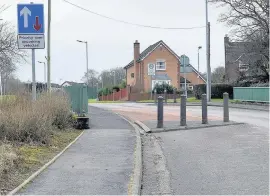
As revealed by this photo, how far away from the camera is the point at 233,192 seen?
21.5 feet

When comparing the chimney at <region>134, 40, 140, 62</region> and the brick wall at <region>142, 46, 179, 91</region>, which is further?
the chimney at <region>134, 40, 140, 62</region>

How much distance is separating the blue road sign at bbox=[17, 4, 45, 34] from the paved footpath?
3147mm

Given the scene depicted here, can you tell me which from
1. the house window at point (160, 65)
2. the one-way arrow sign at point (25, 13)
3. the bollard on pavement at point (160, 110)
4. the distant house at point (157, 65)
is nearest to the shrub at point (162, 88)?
the distant house at point (157, 65)

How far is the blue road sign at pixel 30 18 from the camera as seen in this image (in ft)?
38.2

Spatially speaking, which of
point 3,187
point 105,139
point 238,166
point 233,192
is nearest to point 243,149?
point 238,166

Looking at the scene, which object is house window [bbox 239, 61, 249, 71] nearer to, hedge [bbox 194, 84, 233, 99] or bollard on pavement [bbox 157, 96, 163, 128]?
hedge [bbox 194, 84, 233, 99]

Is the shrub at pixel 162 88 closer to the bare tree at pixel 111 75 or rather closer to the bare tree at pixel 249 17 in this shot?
the bare tree at pixel 249 17

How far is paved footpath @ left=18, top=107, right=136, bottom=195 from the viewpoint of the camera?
6.23 metres

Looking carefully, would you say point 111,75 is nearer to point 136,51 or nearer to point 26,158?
point 136,51

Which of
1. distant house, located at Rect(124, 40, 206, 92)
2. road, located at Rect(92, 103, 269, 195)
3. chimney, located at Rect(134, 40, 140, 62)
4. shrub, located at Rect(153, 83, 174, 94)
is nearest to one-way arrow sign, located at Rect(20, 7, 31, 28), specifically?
road, located at Rect(92, 103, 269, 195)

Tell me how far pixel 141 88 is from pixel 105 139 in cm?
5222

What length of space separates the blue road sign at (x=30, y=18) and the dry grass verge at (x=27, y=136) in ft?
6.04

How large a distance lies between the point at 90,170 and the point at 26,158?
4.90 ft

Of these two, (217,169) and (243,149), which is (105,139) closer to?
(243,149)
